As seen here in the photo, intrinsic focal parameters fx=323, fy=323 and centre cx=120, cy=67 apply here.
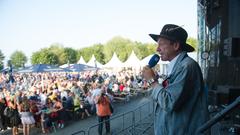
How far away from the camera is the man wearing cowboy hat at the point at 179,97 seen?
Result: 2428mm

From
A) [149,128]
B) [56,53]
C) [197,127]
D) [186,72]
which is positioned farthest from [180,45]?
[56,53]

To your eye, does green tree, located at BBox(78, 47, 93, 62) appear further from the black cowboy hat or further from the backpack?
the black cowboy hat

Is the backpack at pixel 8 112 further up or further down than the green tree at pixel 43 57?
further down

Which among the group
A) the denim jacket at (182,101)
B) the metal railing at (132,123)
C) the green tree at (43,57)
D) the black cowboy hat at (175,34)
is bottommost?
the metal railing at (132,123)

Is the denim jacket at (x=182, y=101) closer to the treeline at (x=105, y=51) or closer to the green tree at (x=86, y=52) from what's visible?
the treeline at (x=105, y=51)

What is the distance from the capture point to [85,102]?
1527cm

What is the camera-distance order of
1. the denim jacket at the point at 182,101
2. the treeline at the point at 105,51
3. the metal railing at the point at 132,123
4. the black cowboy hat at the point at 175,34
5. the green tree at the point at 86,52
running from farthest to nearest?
1. the green tree at the point at 86,52
2. the treeline at the point at 105,51
3. the metal railing at the point at 132,123
4. the black cowboy hat at the point at 175,34
5. the denim jacket at the point at 182,101

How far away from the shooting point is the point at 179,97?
95.2 inches

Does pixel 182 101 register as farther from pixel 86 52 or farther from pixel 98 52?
pixel 86 52

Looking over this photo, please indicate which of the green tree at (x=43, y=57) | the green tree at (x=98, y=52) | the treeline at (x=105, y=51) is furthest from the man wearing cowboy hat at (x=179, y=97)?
the green tree at (x=98, y=52)

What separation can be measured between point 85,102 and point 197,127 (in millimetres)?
13010

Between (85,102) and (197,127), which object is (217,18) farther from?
(197,127)

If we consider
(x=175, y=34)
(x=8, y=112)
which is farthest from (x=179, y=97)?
(x=8, y=112)

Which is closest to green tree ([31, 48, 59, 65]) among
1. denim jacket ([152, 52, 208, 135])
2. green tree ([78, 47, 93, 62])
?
green tree ([78, 47, 93, 62])
